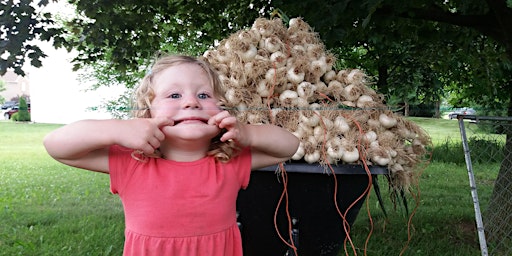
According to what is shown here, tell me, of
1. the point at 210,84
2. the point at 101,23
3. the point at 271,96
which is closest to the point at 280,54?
the point at 271,96

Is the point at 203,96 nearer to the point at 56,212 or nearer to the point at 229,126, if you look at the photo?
the point at 229,126

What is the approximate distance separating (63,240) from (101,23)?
201 cm

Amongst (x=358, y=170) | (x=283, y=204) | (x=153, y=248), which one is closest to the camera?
(x=153, y=248)

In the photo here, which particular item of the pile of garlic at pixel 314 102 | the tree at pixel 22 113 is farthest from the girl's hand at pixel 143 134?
the tree at pixel 22 113

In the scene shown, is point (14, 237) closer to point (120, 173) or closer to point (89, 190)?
point (89, 190)

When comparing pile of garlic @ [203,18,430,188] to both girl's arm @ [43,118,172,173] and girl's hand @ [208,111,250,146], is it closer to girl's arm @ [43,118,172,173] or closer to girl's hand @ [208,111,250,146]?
girl's hand @ [208,111,250,146]

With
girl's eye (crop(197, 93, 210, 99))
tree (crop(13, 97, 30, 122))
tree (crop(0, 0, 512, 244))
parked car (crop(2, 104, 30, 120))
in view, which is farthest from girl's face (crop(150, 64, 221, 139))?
parked car (crop(2, 104, 30, 120))

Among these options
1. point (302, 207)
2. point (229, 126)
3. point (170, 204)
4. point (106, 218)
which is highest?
point (229, 126)

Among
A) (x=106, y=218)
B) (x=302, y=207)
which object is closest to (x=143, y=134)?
(x=302, y=207)

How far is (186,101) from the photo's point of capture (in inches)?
58.4

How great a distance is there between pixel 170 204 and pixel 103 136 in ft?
0.94

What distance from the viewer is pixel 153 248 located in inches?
59.0

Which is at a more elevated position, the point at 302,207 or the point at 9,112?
the point at 302,207

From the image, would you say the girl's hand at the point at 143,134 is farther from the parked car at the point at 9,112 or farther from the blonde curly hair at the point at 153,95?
the parked car at the point at 9,112
